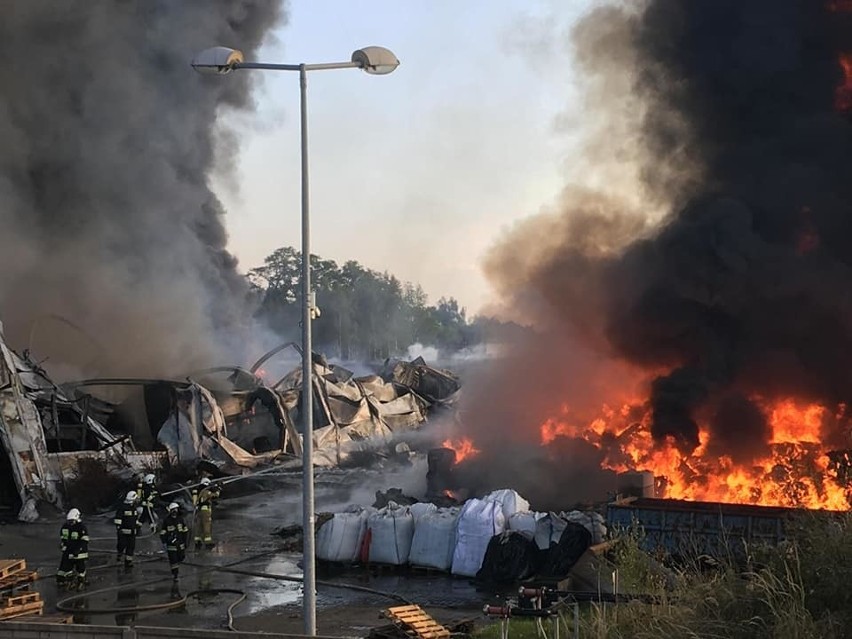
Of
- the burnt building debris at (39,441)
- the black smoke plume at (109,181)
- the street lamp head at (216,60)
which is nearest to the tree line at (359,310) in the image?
the black smoke plume at (109,181)

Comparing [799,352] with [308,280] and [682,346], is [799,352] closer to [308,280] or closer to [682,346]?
[682,346]

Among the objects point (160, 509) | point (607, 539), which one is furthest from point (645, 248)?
point (160, 509)

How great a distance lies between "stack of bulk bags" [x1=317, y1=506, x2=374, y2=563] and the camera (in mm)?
15117

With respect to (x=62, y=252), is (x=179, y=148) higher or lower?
higher

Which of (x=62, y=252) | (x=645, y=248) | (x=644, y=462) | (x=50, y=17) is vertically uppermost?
(x=50, y=17)

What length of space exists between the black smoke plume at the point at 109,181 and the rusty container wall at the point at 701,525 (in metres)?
26.1

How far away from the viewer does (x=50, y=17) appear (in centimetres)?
3406

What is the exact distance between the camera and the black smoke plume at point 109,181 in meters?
33.3

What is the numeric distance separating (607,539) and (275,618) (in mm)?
5182

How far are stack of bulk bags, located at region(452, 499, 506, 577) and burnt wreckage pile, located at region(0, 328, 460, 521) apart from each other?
367 inches

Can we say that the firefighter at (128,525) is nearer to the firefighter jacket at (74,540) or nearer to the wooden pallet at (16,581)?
the firefighter jacket at (74,540)

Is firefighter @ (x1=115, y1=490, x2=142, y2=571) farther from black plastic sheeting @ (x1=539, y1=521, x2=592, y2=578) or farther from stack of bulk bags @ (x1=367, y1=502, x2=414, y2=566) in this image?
black plastic sheeting @ (x1=539, y1=521, x2=592, y2=578)

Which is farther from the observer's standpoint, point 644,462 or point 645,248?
point 645,248

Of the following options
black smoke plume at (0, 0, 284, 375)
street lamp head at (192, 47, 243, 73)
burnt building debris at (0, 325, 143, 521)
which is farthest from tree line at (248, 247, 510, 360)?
street lamp head at (192, 47, 243, 73)
